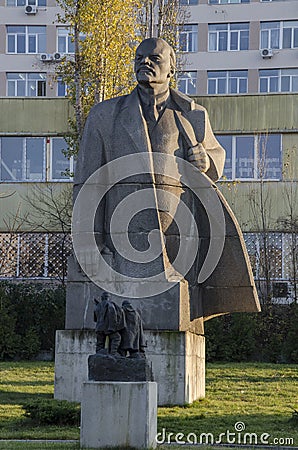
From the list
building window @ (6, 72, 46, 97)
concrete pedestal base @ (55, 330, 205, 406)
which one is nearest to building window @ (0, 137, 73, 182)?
building window @ (6, 72, 46, 97)

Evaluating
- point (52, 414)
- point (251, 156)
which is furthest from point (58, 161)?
point (52, 414)

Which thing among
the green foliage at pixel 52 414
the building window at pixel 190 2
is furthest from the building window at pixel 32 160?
the green foliage at pixel 52 414

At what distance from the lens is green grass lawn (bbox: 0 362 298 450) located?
1093 cm

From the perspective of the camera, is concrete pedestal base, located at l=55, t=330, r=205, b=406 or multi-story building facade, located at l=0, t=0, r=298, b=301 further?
multi-story building facade, located at l=0, t=0, r=298, b=301

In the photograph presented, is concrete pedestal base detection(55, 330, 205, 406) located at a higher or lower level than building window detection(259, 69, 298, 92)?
lower

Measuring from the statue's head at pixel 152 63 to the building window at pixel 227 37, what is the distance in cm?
3996

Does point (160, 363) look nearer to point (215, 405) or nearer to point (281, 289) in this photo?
point (215, 405)

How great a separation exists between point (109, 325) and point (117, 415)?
88cm

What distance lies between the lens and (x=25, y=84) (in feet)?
178

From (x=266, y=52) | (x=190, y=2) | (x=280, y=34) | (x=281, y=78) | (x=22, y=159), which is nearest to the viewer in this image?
(x=22, y=159)

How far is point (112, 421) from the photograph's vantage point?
9.18m

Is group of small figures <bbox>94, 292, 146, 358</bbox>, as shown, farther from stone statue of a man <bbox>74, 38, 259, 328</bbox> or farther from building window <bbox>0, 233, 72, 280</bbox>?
building window <bbox>0, 233, 72, 280</bbox>

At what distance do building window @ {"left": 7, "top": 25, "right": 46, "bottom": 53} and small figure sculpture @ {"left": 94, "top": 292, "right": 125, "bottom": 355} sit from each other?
45721mm

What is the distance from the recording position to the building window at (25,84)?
54000 mm
